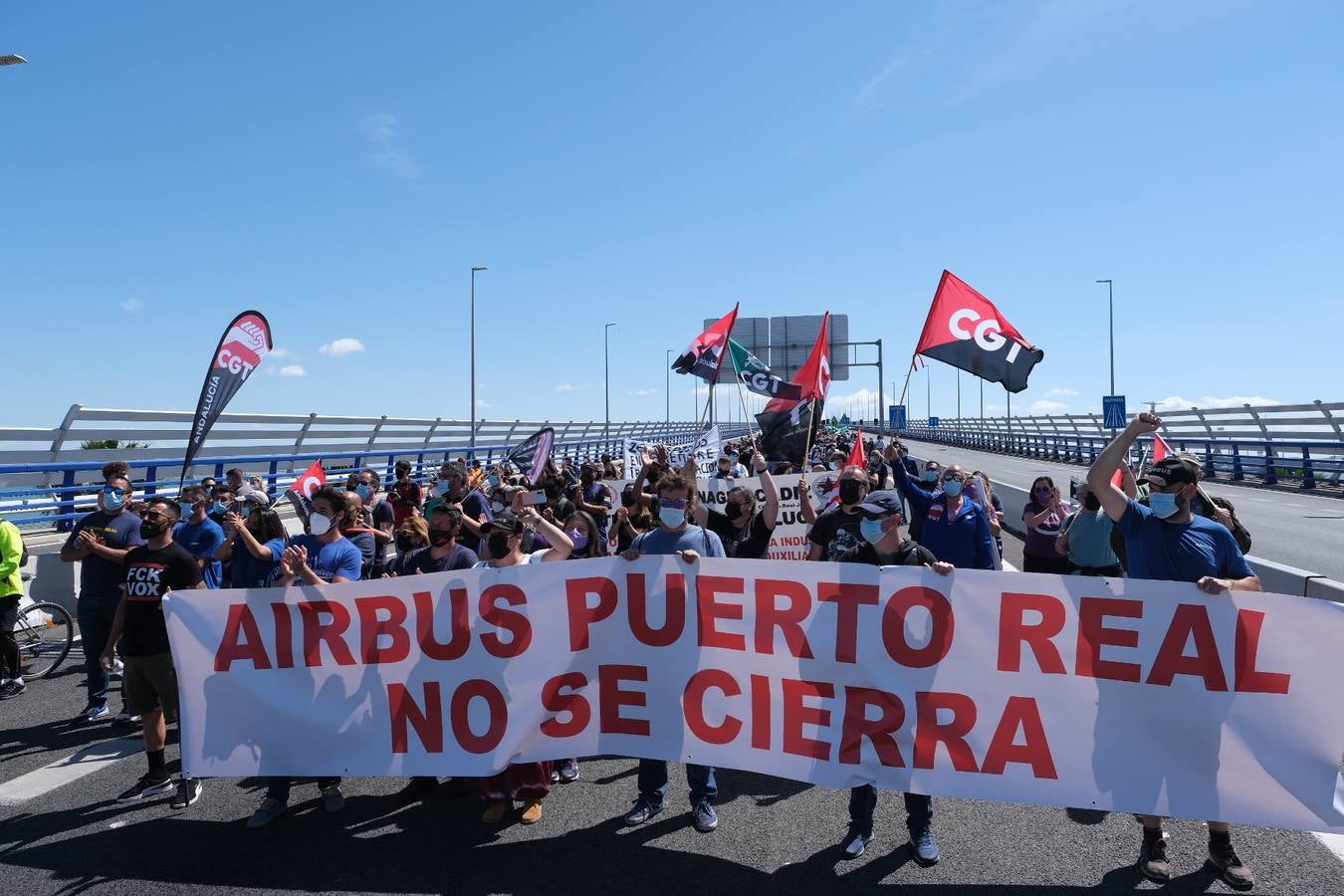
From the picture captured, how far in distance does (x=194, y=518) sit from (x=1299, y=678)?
7.67 metres

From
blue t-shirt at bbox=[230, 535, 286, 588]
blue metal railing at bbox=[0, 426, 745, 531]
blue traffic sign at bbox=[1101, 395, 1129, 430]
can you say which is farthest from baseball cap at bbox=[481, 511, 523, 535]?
blue traffic sign at bbox=[1101, 395, 1129, 430]

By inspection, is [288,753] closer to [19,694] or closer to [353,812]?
[353,812]

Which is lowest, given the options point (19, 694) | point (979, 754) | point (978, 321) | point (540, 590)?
point (19, 694)

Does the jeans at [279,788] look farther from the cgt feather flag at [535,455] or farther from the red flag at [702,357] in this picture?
the red flag at [702,357]

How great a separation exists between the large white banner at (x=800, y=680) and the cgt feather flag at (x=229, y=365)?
225 inches

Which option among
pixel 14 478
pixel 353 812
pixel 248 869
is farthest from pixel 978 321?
pixel 14 478

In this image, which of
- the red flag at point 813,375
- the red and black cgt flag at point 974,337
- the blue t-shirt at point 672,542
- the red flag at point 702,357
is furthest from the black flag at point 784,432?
the blue t-shirt at point 672,542

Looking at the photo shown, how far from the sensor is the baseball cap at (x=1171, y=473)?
4211 millimetres

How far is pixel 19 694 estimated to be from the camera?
7195 mm

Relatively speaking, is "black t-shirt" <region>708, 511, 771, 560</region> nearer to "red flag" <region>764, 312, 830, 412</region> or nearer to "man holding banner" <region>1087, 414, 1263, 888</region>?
"man holding banner" <region>1087, 414, 1263, 888</region>

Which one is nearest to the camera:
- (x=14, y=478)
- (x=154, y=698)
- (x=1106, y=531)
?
(x=154, y=698)

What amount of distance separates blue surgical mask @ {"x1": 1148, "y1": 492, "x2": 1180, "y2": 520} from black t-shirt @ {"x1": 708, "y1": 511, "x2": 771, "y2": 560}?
243cm

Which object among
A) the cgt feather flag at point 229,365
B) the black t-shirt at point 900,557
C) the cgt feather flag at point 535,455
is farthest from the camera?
the cgt feather flag at point 535,455

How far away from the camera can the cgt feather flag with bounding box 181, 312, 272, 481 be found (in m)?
9.85
